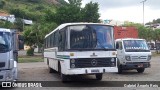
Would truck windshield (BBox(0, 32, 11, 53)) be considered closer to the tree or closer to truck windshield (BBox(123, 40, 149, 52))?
truck windshield (BBox(123, 40, 149, 52))

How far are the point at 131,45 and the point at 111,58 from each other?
6525mm

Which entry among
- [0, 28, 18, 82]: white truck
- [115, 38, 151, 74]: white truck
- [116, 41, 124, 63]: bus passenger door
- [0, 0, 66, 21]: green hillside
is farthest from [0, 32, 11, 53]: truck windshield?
[0, 0, 66, 21]: green hillside

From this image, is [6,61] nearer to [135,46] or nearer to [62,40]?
[62,40]

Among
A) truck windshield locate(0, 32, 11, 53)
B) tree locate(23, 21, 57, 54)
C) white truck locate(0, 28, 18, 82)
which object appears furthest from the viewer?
tree locate(23, 21, 57, 54)

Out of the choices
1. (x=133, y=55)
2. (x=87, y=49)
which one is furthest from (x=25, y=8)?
(x=87, y=49)

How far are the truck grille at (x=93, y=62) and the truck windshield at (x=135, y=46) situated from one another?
245 inches

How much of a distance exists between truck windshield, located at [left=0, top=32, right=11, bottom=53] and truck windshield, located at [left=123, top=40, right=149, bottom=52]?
29.1ft

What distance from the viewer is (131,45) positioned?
71.5ft

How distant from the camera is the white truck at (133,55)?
21.2m

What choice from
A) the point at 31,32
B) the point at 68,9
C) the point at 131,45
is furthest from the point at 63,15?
the point at 131,45

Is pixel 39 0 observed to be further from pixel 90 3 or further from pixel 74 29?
pixel 74 29

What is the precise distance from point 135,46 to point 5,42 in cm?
962

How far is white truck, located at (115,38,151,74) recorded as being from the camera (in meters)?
21.2

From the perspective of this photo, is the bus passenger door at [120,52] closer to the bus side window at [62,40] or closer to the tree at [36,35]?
the bus side window at [62,40]
